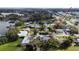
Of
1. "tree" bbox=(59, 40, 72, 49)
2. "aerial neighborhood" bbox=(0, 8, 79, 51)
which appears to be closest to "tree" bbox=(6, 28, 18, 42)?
"aerial neighborhood" bbox=(0, 8, 79, 51)

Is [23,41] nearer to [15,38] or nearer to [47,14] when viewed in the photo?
[15,38]

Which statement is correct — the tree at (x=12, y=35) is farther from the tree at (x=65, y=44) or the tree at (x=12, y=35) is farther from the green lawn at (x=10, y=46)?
the tree at (x=65, y=44)

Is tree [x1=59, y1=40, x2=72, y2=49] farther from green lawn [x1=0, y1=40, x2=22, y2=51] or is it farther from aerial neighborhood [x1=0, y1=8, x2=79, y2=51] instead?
green lawn [x1=0, y1=40, x2=22, y2=51]

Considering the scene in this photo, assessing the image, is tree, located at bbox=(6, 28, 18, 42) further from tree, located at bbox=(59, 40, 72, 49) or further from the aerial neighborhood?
tree, located at bbox=(59, 40, 72, 49)

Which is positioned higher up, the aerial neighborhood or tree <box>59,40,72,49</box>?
the aerial neighborhood

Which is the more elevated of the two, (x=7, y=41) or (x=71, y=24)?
(x=71, y=24)

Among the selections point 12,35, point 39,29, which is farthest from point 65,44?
point 12,35

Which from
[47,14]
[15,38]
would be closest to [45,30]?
[47,14]

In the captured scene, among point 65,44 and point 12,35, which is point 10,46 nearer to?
point 12,35
